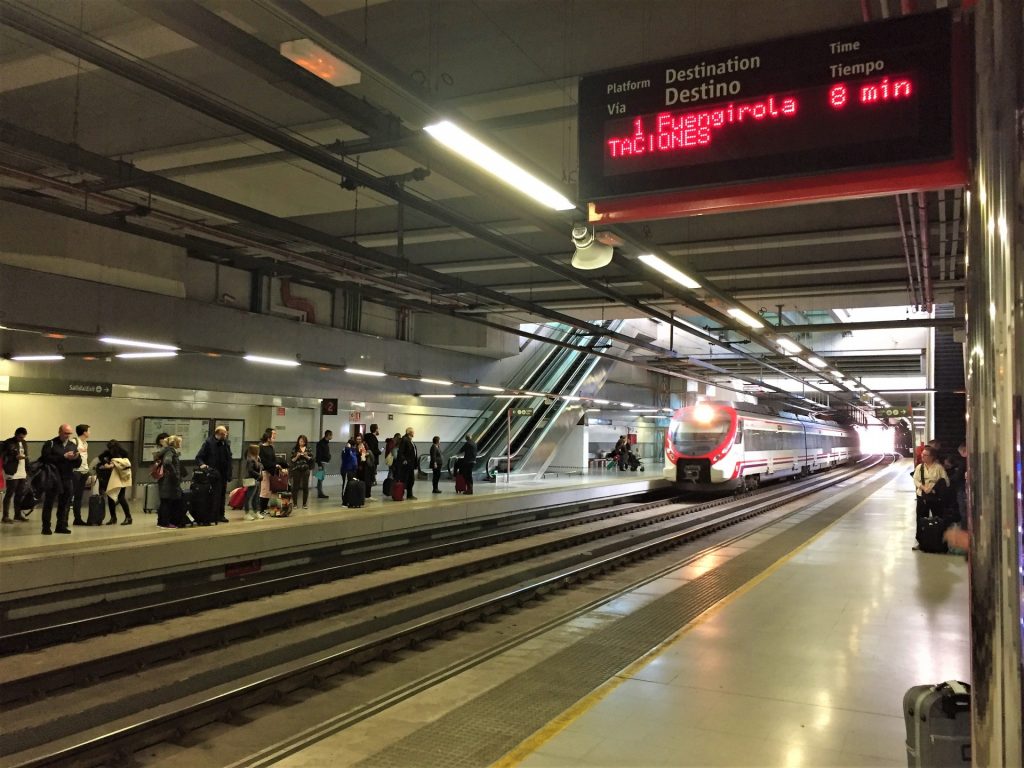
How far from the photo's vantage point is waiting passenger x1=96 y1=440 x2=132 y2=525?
36.2 feet

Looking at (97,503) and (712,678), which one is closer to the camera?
(712,678)

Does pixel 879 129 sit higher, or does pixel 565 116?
pixel 565 116

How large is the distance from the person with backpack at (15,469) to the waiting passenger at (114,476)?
3.31 ft

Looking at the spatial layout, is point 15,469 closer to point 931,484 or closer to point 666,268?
point 666,268

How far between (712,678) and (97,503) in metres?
9.74

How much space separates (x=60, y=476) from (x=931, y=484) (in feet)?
42.2

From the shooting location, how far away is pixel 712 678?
5.27 m

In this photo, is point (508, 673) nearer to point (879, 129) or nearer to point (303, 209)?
point (879, 129)

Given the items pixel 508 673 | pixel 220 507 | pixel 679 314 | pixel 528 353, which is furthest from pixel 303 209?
pixel 528 353

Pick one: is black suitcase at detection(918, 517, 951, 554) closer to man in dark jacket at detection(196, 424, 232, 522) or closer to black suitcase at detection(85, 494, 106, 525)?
man in dark jacket at detection(196, 424, 232, 522)

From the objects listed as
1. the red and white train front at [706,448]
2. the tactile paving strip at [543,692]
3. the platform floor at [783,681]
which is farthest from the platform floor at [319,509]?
the platform floor at [783,681]

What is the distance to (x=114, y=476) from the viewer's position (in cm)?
1106

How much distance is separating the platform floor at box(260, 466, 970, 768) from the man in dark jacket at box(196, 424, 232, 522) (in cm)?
657

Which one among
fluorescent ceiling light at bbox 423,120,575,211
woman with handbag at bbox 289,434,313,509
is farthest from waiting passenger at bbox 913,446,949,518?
woman with handbag at bbox 289,434,313,509
